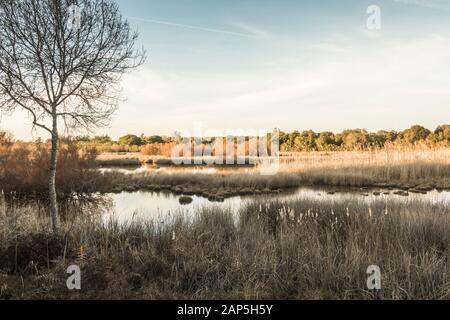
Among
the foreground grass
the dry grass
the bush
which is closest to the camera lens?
the foreground grass

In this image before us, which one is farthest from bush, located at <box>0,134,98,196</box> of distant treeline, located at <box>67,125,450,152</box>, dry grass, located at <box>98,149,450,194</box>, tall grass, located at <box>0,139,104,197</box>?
distant treeline, located at <box>67,125,450,152</box>

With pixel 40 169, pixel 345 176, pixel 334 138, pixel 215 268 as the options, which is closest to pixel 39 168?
pixel 40 169

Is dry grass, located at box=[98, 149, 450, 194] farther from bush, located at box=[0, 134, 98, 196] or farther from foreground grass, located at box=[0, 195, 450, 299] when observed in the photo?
foreground grass, located at box=[0, 195, 450, 299]

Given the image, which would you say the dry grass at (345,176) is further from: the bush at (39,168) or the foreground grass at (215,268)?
the foreground grass at (215,268)

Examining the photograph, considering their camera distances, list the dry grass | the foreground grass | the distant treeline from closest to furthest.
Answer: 1. the foreground grass
2. the dry grass
3. the distant treeline

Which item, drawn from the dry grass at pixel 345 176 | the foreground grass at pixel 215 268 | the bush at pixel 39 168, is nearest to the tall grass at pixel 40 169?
the bush at pixel 39 168

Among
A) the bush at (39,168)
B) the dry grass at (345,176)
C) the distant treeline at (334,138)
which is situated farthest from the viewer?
the distant treeline at (334,138)

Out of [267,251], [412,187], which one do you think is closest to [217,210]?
[267,251]

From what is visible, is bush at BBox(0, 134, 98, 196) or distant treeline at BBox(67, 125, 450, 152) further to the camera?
distant treeline at BBox(67, 125, 450, 152)

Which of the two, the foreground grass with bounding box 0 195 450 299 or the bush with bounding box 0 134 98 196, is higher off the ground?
the bush with bounding box 0 134 98 196

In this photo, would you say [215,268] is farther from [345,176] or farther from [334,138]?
Result: [334,138]

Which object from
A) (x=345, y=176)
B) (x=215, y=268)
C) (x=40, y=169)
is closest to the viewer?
(x=215, y=268)

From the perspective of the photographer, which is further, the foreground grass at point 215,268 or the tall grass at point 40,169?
the tall grass at point 40,169
